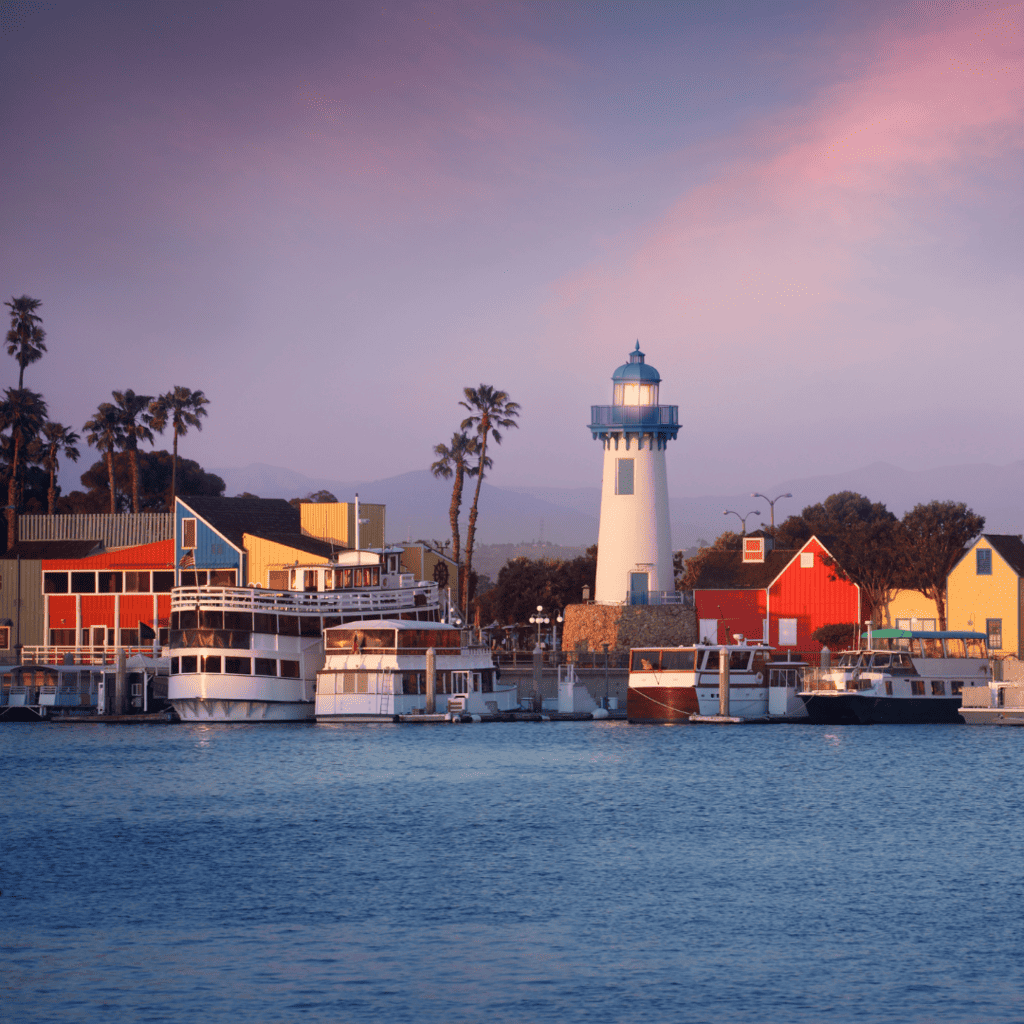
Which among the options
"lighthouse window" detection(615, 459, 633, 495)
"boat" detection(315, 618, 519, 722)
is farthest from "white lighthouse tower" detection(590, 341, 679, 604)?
"boat" detection(315, 618, 519, 722)

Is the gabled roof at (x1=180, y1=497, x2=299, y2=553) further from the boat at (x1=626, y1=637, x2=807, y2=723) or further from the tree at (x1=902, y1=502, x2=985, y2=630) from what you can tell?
the tree at (x1=902, y1=502, x2=985, y2=630)

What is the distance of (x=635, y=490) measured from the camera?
85688 millimetres

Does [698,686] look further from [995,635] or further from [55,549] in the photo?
[55,549]

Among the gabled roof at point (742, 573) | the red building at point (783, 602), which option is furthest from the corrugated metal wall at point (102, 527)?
the red building at point (783, 602)

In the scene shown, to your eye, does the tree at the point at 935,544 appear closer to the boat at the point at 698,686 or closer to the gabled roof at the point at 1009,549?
the gabled roof at the point at 1009,549

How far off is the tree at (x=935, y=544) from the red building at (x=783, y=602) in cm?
373

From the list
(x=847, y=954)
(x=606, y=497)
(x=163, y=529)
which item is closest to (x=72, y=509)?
(x=163, y=529)

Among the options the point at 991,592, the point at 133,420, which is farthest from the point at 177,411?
the point at 991,592

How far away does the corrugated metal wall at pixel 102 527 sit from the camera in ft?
311

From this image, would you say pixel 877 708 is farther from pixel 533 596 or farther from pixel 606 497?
pixel 533 596

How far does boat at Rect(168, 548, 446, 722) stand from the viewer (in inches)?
2808

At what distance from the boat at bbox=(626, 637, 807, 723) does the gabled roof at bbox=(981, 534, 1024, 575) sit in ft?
53.4

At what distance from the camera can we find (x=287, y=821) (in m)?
43.6

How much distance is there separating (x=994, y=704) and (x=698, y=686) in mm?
12679
